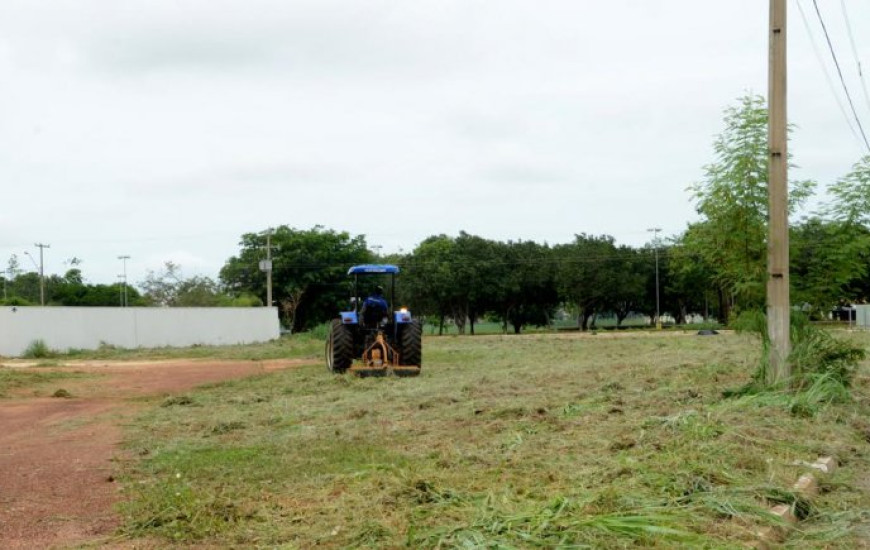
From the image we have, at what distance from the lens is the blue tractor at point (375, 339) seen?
787 inches

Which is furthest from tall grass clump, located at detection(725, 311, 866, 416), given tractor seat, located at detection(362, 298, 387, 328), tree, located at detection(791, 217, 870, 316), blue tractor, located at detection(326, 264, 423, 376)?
tractor seat, located at detection(362, 298, 387, 328)

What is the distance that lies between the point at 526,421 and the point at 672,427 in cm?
184

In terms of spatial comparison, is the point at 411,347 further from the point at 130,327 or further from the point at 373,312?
the point at 130,327

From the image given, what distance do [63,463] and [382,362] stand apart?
35.3 feet

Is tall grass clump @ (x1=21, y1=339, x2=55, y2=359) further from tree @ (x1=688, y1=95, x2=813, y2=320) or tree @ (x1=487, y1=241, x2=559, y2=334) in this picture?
tree @ (x1=487, y1=241, x2=559, y2=334)

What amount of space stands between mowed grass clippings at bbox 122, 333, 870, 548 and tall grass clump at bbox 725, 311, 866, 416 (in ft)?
1.03

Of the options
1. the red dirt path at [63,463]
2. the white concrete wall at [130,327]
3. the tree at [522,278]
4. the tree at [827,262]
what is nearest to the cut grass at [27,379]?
the red dirt path at [63,463]

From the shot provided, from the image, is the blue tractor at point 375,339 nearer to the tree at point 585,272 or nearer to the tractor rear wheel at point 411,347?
the tractor rear wheel at point 411,347

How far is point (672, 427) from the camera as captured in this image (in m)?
9.67

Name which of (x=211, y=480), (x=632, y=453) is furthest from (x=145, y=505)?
(x=632, y=453)

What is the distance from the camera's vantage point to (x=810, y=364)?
12.8 metres

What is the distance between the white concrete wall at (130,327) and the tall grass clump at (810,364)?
2901 cm

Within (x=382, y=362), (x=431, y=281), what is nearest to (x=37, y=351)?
(x=382, y=362)

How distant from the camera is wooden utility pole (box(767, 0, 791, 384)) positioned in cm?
1282
